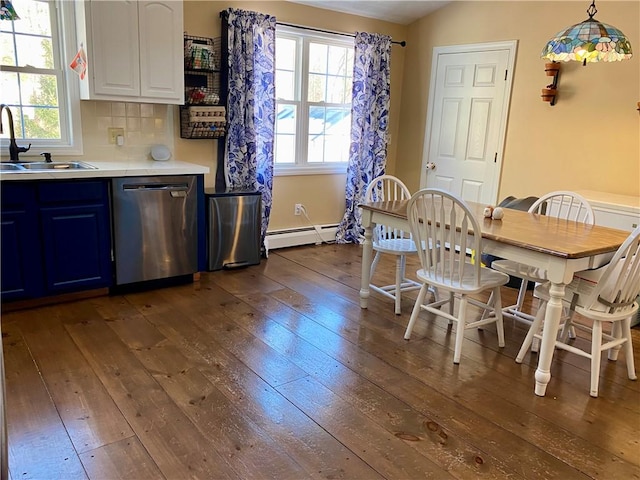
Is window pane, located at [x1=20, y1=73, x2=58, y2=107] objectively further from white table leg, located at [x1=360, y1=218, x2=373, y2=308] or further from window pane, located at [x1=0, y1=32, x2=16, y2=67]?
white table leg, located at [x1=360, y1=218, x2=373, y2=308]

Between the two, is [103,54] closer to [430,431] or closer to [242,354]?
[242,354]

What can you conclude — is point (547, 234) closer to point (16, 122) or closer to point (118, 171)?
point (118, 171)

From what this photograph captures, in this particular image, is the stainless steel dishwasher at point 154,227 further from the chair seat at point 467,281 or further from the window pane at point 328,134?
the chair seat at point 467,281

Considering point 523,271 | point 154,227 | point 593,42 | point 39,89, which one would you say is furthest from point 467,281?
point 39,89

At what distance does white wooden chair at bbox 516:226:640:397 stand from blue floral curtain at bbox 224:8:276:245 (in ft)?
8.75

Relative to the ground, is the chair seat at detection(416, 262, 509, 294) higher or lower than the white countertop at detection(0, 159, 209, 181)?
lower

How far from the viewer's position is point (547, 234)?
2.73 m

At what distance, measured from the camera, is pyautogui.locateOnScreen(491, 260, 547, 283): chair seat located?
295 centimetres

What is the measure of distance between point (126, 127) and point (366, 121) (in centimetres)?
242

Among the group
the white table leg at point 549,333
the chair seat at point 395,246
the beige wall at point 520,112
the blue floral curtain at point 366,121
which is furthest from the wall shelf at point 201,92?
the white table leg at point 549,333

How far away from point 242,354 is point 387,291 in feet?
4.78

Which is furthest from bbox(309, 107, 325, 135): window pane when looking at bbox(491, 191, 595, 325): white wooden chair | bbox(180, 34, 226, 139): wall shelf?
bbox(491, 191, 595, 325): white wooden chair

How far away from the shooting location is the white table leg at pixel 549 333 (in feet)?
7.95

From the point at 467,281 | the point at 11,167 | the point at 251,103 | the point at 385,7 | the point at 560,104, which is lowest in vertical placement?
the point at 467,281
